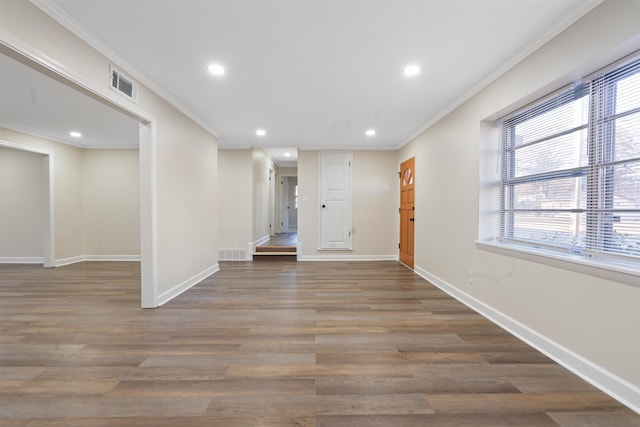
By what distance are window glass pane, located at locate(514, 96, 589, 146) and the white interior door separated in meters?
3.49

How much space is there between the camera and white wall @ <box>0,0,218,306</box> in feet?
5.76

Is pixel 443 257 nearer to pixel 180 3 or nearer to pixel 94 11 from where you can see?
pixel 180 3

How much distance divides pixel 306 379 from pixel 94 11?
2.95 metres

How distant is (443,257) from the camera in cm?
368

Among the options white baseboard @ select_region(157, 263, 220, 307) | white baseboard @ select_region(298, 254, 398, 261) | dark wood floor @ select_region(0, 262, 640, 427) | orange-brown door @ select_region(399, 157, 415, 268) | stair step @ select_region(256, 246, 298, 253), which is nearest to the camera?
dark wood floor @ select_region(0, 262, 640, 427)

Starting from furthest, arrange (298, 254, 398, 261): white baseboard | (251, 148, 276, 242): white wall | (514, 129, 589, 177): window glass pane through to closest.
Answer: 1. (251, 148, 276, 242): white wall
2. (298, 254, 398, 261): white baseboard
3. (514, 129, 589, 177): window glass pane

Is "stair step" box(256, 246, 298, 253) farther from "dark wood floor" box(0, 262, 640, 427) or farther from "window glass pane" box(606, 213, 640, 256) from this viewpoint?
"window glass pane" box(606, 213, 640, 256)

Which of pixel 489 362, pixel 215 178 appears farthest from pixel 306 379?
pixel 215 178

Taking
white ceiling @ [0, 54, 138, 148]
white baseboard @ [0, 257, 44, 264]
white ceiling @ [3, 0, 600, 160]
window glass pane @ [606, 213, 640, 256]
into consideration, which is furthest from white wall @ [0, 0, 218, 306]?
white baseboard @ [0, 257, 44, 264]

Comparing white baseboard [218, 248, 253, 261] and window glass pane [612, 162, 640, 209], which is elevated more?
window glass pane [612, 162, 640, 209]

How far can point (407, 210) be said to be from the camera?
17.1 ft

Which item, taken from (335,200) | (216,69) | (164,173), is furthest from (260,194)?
(216,69)

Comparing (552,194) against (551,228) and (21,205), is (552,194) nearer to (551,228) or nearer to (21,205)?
(551,228)

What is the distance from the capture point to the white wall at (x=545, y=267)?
1.54 m
